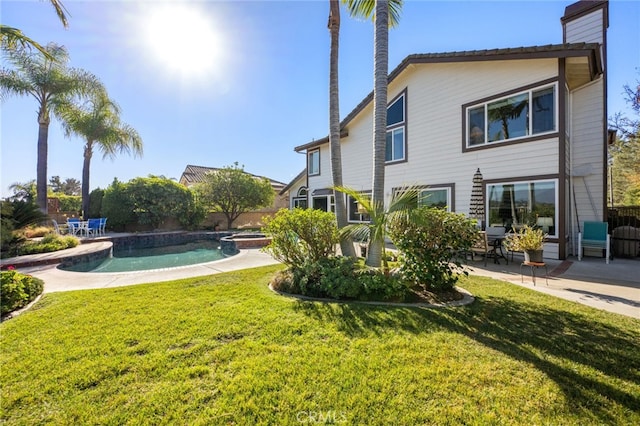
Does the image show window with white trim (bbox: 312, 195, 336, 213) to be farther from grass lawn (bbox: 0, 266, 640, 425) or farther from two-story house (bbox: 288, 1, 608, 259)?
grass lawn (bbox: 0, 266, 640, 425)

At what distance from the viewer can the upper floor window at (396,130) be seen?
42.7ft

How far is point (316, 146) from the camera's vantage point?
58.1ft

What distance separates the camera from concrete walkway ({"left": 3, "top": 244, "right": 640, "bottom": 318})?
5.15 m

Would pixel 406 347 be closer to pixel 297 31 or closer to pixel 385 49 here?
pixel 385 49

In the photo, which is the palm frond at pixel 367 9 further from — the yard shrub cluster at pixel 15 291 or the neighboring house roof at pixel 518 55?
the yard shrub cluster at pixel 15 291

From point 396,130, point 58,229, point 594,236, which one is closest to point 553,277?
point 594,236

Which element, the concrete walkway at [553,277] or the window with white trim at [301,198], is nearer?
the concrete walkway at [553,277]

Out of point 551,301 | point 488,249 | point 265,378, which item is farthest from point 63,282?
point 488,249

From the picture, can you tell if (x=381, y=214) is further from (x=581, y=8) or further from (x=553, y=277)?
(x=581, y=8)

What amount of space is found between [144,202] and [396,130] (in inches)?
646

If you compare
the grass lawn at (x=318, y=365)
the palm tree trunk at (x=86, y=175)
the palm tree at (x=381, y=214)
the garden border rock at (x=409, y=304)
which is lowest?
the grass lawn at (x=318, y=365)

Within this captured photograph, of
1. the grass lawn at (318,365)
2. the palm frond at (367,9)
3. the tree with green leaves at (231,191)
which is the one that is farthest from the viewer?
the tree with green leaves at (231,191)

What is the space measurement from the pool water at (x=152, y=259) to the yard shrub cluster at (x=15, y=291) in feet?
14.7

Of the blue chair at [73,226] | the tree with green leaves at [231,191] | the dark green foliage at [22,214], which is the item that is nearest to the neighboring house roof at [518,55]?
the tree with green leaves at [231,191]
